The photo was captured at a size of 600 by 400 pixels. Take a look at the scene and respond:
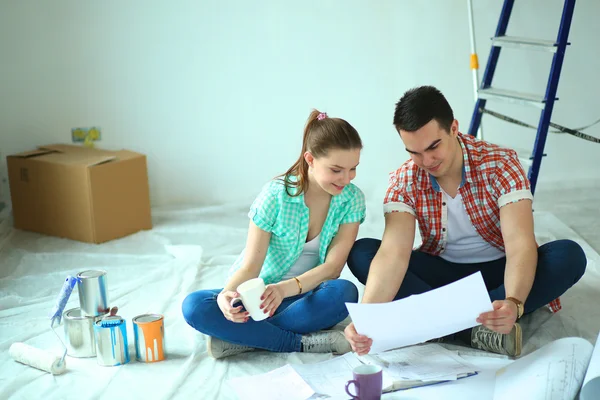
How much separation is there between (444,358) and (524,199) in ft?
1.53

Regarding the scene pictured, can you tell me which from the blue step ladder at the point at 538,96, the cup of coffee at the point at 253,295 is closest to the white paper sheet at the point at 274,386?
the cup of coffee at the point at 253,295

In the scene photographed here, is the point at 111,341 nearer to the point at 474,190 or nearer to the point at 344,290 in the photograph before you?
the point at 344,290

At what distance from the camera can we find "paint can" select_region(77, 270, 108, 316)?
196 centimetres

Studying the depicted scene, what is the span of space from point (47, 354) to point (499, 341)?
3.84 feet

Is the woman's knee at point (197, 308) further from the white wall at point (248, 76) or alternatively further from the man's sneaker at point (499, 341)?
the white wall at point (248, 76)

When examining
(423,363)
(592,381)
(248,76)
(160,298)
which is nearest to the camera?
(592,381)

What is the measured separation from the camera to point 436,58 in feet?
12.0

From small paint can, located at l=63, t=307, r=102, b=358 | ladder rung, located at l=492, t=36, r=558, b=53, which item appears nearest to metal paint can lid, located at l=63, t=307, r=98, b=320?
small paint can, located at l=63, t=307, r=102, b=358

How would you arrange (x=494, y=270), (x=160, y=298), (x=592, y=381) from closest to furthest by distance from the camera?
1. (x=592, y=381)
2. (x=494, y=270)
3. (x=160, y=298)

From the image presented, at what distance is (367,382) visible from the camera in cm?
151

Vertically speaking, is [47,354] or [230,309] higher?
[230,309]

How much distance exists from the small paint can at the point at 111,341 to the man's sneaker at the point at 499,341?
919 millimetres

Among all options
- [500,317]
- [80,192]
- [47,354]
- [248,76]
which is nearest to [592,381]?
[500,317]

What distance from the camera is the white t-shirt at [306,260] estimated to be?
6.88 feet
